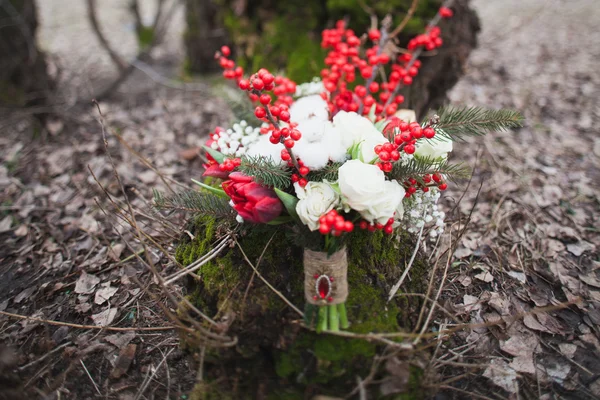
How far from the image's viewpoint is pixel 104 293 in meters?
2.56

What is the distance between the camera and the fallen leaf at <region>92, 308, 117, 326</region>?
2.36m

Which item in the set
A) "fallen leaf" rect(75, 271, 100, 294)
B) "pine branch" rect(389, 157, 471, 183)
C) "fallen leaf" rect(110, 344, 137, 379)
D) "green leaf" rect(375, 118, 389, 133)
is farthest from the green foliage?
"fallen leaf" rect(110, 344, 137, 379)

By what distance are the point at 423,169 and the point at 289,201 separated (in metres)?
0.62

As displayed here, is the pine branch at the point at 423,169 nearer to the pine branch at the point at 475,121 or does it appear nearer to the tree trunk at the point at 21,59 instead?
the pine branch at the point at 475,121

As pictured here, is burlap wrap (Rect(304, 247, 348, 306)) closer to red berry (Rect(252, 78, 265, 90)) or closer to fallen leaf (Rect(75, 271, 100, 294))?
red berry (Rect(252, 78, 265, 90))

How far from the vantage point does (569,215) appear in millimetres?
3184

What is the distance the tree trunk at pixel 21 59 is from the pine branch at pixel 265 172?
3666mm

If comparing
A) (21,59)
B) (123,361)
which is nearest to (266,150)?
(123,361)

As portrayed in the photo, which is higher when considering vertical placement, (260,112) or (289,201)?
(260,112)

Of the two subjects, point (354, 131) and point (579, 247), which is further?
point (579, 247)

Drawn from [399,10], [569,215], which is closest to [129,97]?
[399,10]

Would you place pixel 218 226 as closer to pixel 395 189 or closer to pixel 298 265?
pixel 298 265

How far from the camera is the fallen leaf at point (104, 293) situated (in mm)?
2512

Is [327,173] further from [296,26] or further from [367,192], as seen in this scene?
[296,26]
